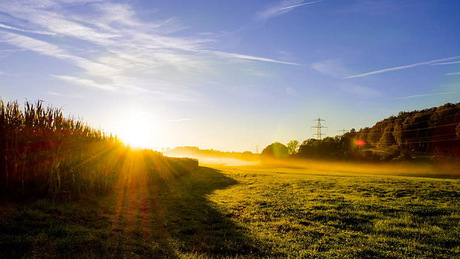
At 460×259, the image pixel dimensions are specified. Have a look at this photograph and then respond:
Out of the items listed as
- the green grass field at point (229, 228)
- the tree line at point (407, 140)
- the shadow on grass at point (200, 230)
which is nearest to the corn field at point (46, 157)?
the green grass field at point (229, 228)

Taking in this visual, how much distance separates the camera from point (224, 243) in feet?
31.5

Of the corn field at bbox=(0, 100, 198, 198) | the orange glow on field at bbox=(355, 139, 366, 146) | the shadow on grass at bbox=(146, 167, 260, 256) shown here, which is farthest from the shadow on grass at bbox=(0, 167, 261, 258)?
the orange glow on field at bbox=(355, 139, 366, 146)

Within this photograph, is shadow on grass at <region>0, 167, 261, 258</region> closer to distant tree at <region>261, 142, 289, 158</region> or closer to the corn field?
the corn field

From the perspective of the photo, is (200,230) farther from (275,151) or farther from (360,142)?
(360,142)

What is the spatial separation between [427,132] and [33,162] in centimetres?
10017

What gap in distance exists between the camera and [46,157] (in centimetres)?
1298

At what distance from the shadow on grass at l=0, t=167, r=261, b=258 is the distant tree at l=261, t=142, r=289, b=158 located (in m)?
100

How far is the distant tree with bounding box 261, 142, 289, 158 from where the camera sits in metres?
113

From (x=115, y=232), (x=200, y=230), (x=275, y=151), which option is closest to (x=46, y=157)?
(x=115, y=232)

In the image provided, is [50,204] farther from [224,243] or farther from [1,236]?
[224,243]

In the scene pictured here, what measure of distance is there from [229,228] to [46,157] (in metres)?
9.70

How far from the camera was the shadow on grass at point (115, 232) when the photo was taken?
7.43 m

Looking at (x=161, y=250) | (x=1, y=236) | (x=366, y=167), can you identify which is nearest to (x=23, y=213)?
(x=1, y=236)

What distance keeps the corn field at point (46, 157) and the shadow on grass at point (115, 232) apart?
1.21 m
